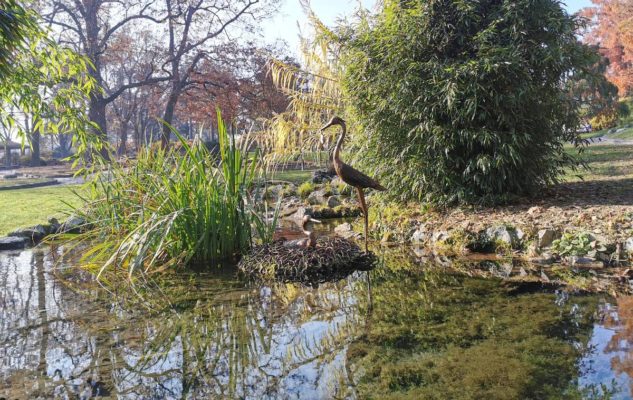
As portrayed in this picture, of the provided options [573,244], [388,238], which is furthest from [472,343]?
[388,238]

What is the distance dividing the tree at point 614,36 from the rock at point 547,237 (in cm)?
2243

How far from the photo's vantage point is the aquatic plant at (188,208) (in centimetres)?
441

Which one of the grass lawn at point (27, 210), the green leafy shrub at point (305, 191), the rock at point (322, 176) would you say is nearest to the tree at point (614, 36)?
the rock at point (322, 176)

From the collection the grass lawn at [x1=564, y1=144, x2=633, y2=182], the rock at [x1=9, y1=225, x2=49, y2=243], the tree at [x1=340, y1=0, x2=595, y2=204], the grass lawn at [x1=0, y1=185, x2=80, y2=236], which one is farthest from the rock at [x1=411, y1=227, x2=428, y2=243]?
the rock at [x1=9, y1=225, x2=49, y2=243]

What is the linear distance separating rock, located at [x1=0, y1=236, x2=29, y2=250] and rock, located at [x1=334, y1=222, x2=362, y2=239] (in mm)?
4068

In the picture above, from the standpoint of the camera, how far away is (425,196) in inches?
231

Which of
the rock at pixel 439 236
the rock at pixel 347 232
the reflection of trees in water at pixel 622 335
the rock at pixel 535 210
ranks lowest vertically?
the rock at pixel 347 232

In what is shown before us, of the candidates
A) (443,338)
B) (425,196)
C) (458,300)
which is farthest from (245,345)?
(425,196)

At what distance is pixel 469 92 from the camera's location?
17.4 feet

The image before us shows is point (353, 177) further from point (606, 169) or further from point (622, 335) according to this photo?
point (606, 169)

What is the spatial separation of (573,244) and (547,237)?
272 mm

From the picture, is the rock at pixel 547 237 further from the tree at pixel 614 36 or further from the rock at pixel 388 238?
the tree at pixel 614 36

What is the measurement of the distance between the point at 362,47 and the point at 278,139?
342 centimetres

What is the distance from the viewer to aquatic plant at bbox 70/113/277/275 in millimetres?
4406
